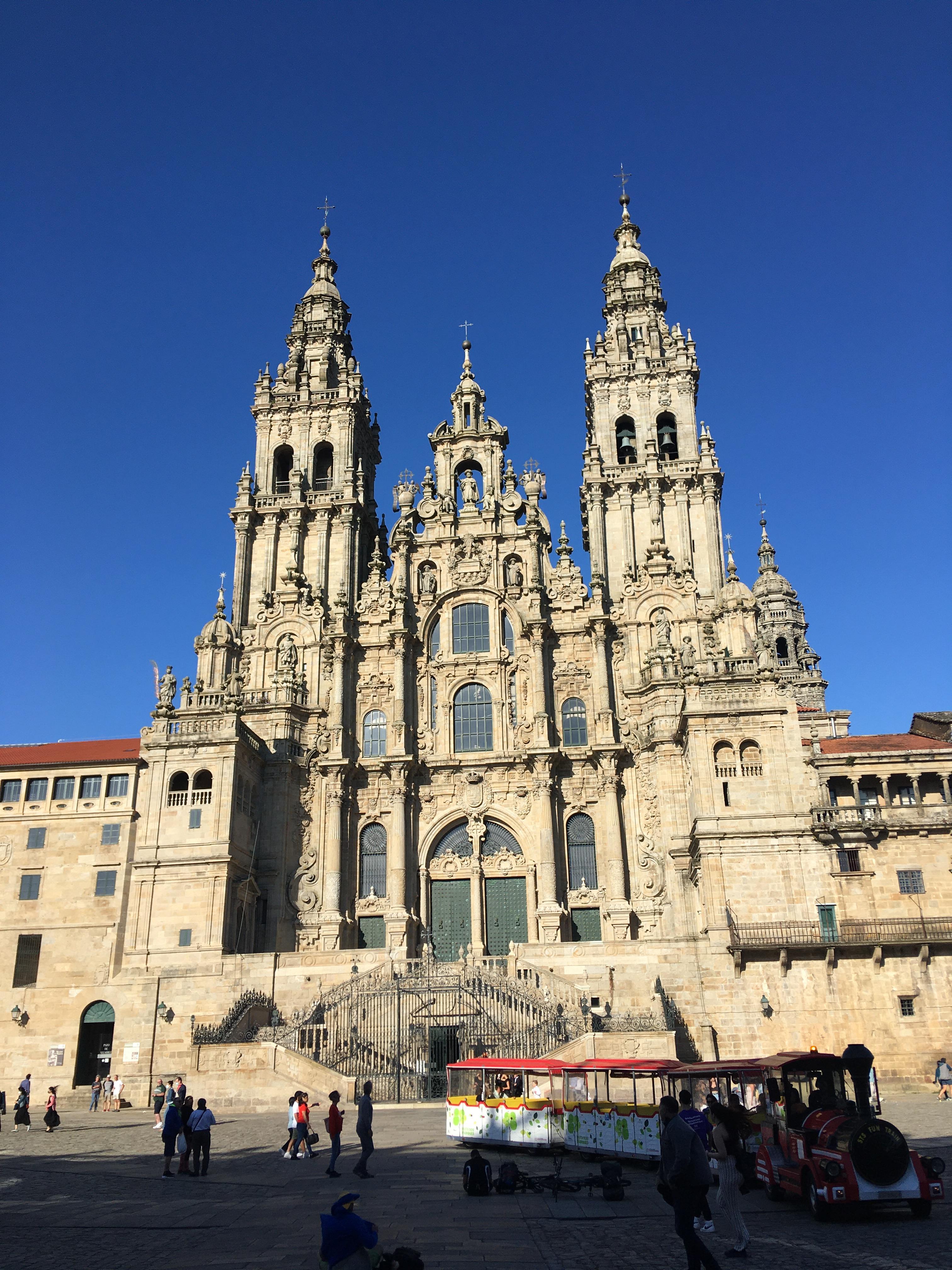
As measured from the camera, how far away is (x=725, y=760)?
40250 mm

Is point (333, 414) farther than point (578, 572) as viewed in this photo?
Yes

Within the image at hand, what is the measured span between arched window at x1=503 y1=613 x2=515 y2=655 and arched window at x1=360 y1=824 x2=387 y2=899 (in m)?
10.4

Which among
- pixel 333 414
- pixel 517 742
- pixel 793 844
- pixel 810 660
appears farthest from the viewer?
pixel 810 660

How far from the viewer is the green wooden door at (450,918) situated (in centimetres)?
4572

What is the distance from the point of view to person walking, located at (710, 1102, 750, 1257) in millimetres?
12422

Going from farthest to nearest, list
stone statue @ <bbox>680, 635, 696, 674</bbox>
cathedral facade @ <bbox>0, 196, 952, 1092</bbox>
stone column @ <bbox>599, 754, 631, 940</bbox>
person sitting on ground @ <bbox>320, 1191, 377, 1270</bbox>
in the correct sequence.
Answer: stone column @ <bbox>599, 754, 631, 940</bbox> < stone statue @ <bbox>680, 635, 696, 674</bbox> < cathedral facade @ <bbox>0, 196, 952, 1092</bbox> < person sitting on ground @ <bbox>320, 1191, 377, 1270</bbox>

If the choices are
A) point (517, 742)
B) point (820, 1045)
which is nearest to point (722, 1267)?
point (820, 1045)

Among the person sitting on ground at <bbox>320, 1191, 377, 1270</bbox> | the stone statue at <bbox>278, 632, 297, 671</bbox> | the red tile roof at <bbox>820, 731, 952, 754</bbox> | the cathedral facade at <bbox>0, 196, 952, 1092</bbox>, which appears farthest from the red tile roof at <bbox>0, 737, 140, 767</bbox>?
the person sitting on ground at <bbox>320, 1191, 377, 1270</bbox>

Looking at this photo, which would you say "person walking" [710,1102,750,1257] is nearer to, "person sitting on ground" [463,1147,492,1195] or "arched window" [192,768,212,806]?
"person sitting on ground" [463,1147,492,1195]

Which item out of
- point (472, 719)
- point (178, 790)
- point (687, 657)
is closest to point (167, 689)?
point (178, 790)

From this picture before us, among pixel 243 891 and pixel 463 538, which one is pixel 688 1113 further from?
pixel 463 538

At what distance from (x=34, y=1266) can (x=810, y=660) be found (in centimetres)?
6783

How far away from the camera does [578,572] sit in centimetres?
5097

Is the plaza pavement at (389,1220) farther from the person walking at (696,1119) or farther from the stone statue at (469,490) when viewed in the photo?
the stone statue at (469,490)
